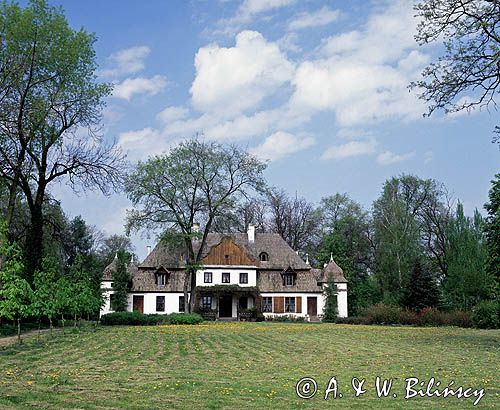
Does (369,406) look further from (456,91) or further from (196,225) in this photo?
(196,225)

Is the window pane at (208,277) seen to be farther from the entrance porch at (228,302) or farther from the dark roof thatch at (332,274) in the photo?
the dark roof thatch at (332,274)

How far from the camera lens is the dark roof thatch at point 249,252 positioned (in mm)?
46844

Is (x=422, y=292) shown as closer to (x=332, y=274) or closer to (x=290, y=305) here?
(x=332, y=274)

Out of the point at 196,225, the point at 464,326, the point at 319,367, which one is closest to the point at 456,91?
the point at 319,367

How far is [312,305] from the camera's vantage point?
154 ft

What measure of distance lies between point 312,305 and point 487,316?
1612 centimetres

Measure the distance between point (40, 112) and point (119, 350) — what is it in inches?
481

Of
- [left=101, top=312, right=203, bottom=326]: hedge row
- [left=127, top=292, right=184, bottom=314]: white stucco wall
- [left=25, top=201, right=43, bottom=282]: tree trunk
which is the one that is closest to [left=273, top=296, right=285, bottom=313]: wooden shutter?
[left=127, top=292, right=184, bottom=314]: white stucco wall

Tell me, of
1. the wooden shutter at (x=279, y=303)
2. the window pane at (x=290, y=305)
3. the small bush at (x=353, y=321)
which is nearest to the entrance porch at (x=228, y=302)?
the wooden shutter at (x=279, y=303)

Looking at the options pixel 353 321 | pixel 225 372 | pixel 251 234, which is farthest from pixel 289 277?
pixel 225 372

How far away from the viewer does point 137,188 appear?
41.3 meters

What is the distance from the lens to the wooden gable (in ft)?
152

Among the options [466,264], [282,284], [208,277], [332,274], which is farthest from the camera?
[282,284]

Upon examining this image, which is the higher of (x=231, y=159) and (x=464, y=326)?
(x=231, y=159)
